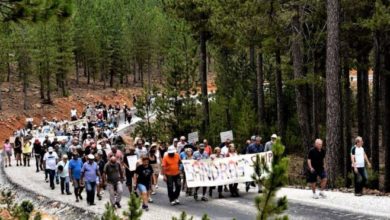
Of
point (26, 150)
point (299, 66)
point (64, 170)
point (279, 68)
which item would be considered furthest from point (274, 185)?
point (26, 150)

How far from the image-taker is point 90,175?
1845 cm

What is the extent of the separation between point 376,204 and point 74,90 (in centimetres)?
6406

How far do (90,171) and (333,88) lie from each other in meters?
7.85

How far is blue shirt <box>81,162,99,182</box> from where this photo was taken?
60.5 feet

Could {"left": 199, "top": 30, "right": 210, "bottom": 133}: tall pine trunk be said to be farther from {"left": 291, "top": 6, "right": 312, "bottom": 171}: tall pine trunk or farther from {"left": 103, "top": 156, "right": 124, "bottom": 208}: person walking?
{"left": 103, "top": 156, "right": 124, "bottom": 208}: person walking

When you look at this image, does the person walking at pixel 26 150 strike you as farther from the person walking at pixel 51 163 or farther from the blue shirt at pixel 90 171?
the blue shirt at pixel 90 171

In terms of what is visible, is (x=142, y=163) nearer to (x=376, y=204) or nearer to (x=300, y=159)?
(x=376, y=204)

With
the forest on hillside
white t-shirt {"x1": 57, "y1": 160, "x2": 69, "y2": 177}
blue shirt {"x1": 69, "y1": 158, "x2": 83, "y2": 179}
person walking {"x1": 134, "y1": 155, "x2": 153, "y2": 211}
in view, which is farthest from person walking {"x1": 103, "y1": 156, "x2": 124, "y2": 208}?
white t-shirt {"x1": 57, "y1": 160, "x2": 69, "y2": 177}

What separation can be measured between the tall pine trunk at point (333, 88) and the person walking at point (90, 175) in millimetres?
7334

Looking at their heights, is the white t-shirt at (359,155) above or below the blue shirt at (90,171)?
above

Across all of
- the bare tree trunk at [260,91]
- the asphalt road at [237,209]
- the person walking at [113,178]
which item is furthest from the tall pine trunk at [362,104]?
the person walking at [113,178]

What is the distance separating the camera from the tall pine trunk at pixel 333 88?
761 inches

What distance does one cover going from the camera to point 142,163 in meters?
17.1

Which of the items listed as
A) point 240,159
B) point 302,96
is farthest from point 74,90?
point 240,159
